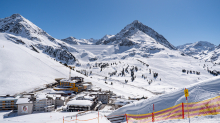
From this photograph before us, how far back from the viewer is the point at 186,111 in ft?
31.8

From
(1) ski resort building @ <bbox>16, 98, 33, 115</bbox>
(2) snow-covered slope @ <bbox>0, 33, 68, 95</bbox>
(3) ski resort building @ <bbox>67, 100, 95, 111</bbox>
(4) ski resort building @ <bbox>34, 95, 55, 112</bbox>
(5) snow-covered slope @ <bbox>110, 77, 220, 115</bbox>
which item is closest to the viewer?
(5) snow-covered slope @ <bbox>110, 77, 220, 115</bbox>

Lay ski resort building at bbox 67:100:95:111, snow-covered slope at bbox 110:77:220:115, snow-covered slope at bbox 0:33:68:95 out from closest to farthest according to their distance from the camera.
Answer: snow-covered slope at bbox 110:77:220:115 → ski resort building at bbox 67:100:95:111 → snow-covered slope at bbox 0:33:68:95

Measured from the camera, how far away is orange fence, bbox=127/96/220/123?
27.5ft

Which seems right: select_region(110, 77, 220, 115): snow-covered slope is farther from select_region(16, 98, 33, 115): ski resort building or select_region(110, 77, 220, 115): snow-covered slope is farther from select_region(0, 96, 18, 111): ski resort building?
select_region(0, 96, 18, 111): ski resort building

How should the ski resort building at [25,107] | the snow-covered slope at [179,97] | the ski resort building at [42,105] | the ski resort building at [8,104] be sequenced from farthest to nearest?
the ski resort building at [8,104], the ski resort building at [42,105], the ski resort building at [25,107], the snow-covered slope at [179,97]

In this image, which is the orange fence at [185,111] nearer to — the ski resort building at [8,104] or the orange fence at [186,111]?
the orange fence at [186,111]

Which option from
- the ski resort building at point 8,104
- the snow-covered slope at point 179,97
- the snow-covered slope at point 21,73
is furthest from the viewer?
the snow-covered slope at point 21,73

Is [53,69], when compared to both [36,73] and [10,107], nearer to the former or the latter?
[36,73]

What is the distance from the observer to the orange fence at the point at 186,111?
838cm

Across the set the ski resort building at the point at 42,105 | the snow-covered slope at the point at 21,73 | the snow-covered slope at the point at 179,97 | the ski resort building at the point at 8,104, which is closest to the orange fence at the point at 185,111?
the snow-covered slope at the point at 179,97

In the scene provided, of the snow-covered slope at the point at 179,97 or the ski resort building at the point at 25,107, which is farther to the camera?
the ski resort building at the point at 25,107

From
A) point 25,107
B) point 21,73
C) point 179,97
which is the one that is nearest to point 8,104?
point 25,107

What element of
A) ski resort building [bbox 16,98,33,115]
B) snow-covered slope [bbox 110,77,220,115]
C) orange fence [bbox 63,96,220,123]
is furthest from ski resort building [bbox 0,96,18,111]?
orange fence [bbox 63,96,220,123]

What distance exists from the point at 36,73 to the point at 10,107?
3524 cm
